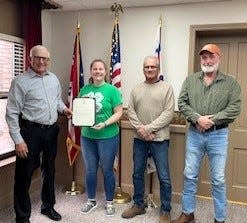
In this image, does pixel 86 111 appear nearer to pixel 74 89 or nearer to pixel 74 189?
pixel 74 89

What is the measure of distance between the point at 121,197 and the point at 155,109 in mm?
1078

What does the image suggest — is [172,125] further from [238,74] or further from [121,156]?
[238,74]

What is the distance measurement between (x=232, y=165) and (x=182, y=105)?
119cm

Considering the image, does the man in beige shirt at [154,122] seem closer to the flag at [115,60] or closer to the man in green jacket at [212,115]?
the man in green jacket at [212,115]

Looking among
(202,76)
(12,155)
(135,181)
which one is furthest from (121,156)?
(202,76)

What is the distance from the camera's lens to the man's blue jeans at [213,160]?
7.54 feet

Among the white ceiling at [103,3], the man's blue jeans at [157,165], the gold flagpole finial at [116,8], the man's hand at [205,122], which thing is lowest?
the man's blue jeans at [157,165]

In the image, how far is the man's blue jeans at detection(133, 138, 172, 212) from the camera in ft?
8.39

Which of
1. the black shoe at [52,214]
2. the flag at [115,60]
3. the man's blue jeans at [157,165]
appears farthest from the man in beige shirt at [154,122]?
the black shoe at [52,214]

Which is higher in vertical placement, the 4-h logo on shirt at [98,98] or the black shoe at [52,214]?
the 4-h logo on shirt at [98,98]

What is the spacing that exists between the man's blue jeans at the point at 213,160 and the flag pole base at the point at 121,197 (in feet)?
2.68

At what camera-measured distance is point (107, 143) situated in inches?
103

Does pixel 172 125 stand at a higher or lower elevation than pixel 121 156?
higher

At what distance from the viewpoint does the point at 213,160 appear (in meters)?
2.33
